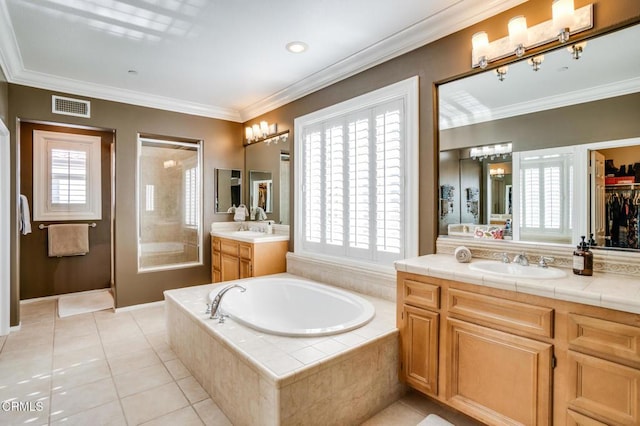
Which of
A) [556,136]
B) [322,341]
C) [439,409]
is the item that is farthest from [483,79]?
[439,409]

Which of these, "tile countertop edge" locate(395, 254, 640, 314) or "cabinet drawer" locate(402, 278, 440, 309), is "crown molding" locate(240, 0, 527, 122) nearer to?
"tile countertop edge" locate(395, 254, 640, 314)

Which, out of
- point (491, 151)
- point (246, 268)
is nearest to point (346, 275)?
point (246, 268)

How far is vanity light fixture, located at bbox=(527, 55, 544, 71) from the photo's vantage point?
200 centimetres

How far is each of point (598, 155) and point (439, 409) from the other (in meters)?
1.80

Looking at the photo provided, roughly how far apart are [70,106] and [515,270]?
179 inches

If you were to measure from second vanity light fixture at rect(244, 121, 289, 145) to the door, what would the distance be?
2967mm

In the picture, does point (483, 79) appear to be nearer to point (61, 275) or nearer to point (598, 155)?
point (598, 155)

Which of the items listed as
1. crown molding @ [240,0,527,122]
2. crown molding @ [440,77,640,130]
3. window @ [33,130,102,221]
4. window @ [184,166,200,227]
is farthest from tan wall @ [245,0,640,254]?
window @ [33,130,102,221]

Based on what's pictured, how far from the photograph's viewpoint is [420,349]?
2.04m

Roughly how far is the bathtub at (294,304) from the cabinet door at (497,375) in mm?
708

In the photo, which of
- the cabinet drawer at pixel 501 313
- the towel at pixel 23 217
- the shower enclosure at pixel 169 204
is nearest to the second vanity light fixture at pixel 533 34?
the cabinet drawer at pixel 501 313

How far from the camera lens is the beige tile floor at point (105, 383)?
2.01 meters

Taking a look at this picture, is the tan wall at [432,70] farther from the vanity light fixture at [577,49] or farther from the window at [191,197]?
the window at [191,197]

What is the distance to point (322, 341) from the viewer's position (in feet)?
6.36
